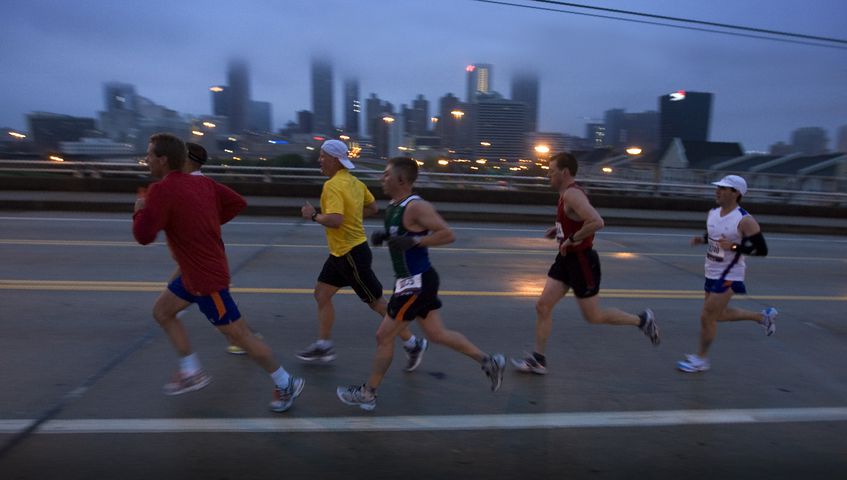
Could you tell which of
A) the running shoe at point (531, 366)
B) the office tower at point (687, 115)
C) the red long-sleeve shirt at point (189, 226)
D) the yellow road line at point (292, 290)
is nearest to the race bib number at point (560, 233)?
the running shoe at point (531, 366)

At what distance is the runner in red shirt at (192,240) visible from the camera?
3.37 m

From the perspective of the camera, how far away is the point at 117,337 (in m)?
5.04

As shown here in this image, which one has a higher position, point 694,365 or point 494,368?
point 494,368

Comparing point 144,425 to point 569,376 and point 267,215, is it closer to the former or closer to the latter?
point 569,376

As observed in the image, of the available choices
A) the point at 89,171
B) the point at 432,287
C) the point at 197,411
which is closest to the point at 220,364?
the point at 197,411

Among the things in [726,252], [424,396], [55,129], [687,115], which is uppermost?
[687,115]

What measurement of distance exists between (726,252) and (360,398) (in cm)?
303

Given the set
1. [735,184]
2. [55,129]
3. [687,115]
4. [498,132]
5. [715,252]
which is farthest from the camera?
[687,115]

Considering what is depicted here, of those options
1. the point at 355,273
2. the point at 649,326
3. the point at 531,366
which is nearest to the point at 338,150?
the point at 355,273

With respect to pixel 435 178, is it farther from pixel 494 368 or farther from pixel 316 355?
pixel 494 368

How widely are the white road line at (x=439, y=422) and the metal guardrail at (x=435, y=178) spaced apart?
1328cm

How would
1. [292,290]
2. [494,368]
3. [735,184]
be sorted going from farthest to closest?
[292,290] < [735,184] < [494,368]

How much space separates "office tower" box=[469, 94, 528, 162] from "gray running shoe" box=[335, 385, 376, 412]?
13394 millimetres

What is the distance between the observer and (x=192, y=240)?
353cm
